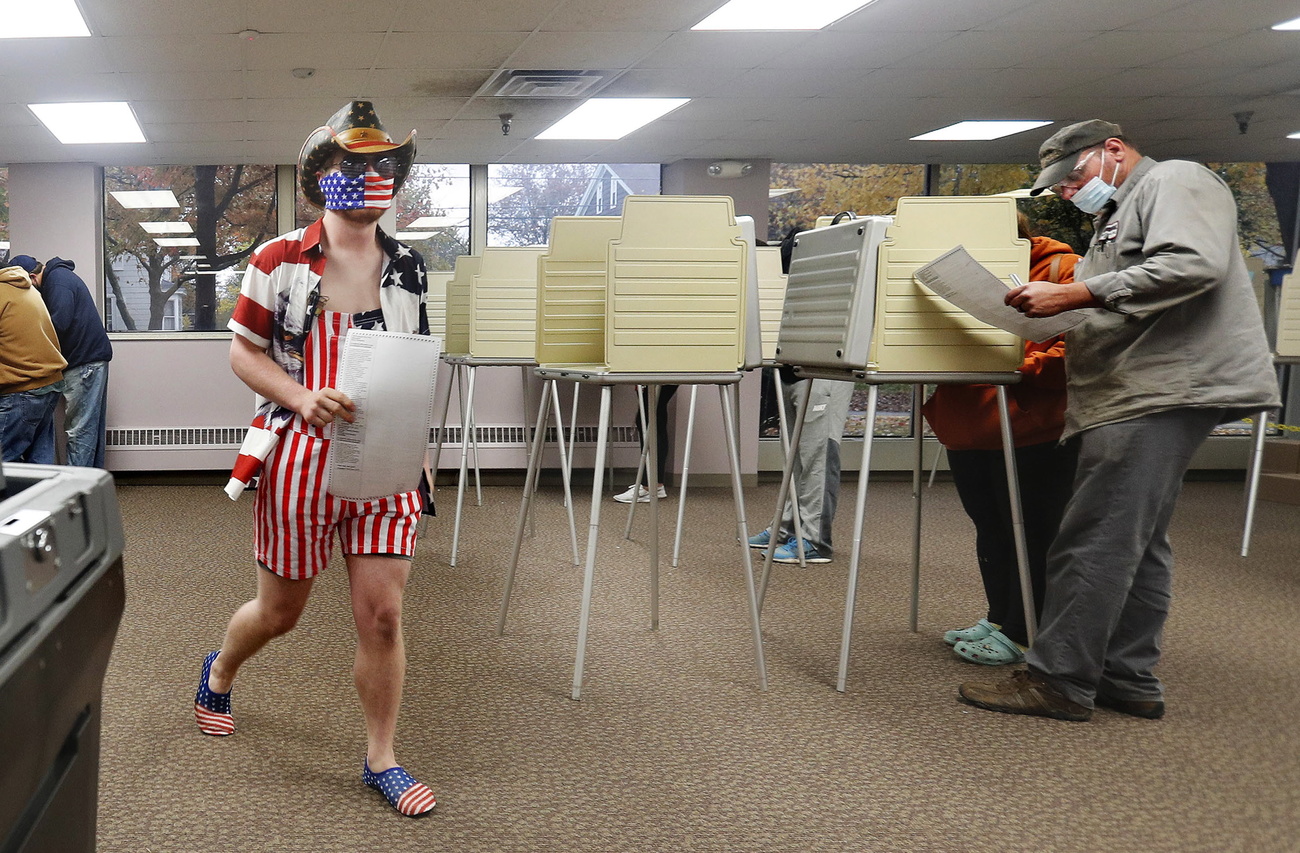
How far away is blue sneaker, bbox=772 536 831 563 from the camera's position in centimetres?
454

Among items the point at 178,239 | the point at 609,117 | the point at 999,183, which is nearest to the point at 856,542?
the point at 609,117

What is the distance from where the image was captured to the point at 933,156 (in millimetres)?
7461

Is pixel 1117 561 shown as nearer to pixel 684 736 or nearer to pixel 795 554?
pixel 684 736

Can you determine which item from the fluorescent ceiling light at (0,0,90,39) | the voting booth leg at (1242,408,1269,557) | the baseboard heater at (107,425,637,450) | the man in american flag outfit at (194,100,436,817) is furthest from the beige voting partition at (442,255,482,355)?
the voting booth leg at (1242,408,1269,557)

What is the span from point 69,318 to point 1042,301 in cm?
544

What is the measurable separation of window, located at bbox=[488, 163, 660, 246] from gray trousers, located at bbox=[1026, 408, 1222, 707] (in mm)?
5532

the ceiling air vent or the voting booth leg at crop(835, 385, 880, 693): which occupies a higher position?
the ceiling air vent

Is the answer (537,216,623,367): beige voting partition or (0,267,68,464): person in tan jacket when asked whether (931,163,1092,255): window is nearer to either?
(537,216,623,367): beige voting partition

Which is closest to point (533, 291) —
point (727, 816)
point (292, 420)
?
point (292, 420)

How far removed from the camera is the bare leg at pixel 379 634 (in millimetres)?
2006

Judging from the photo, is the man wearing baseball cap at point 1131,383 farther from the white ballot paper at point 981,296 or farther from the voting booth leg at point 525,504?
the voting booth leg at point 525,504

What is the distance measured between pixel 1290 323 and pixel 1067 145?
10.7 feet

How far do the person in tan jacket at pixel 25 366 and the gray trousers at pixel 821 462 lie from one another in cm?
382

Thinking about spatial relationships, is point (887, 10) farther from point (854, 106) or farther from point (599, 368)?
point (599, 368)
